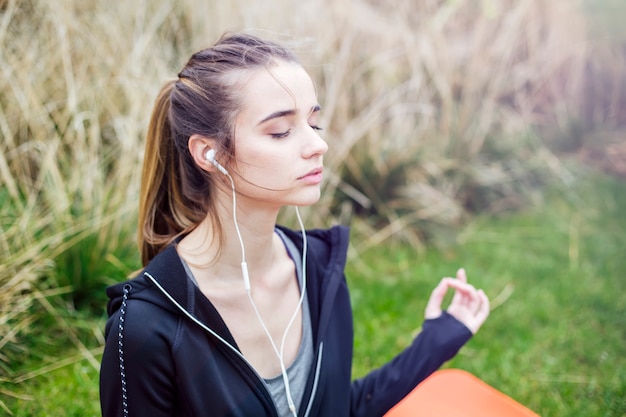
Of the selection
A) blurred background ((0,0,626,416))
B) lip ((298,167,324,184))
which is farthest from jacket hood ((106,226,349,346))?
blurred background ((0,0,626,416))

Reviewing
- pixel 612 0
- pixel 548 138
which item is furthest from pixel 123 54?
pixel 612 0

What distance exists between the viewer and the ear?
1.80 meters

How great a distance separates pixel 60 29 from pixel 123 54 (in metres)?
0.43

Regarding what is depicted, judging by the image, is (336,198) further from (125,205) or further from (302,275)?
(302,275)

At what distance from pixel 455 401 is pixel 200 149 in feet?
4.44

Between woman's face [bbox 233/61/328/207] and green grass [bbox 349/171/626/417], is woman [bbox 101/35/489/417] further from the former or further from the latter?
green grass [bbox 349/171/626/417]

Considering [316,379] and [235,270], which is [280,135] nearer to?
[235,270]

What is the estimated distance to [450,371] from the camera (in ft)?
8.48

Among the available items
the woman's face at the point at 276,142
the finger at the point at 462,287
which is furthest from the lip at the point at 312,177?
the finger at the point at 462,287

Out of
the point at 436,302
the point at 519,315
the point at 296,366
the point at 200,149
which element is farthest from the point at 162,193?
the point at 519,315

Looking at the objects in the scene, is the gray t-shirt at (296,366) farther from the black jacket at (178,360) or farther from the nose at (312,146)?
the nose at (312,146)

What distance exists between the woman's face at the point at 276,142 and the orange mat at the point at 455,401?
3.22 feet

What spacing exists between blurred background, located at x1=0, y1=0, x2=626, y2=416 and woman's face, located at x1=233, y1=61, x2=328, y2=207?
381mm

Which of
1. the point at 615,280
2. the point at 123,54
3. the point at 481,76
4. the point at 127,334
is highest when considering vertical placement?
the point at 123,54
